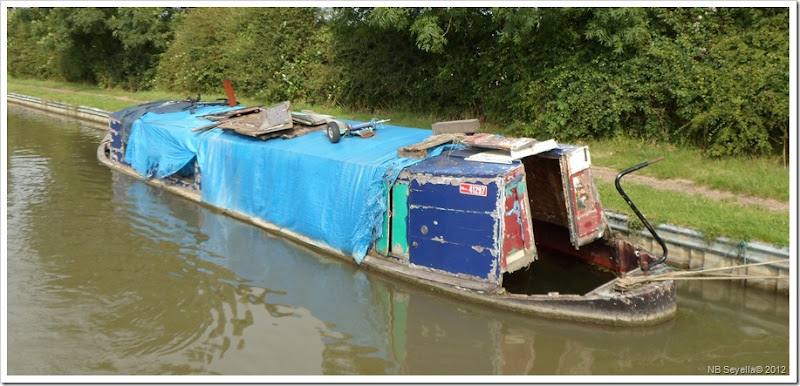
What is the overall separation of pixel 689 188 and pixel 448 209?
474 cm

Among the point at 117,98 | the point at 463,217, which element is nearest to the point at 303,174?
the point at 463,217

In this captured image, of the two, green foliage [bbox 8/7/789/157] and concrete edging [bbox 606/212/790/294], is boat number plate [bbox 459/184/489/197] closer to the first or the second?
concrete edging [bbox 606/212/790/294]

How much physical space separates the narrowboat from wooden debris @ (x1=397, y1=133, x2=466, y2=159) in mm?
19

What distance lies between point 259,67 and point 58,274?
15360mm

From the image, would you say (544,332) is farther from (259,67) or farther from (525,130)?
(259,67)

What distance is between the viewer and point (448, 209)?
7.98 meters

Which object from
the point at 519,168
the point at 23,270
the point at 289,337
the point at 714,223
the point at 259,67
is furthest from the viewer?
the point at 259,67

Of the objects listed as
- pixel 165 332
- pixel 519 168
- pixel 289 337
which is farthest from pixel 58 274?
pixel 519 168

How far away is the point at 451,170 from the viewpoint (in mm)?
8016

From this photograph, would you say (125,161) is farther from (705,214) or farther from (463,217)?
(705,214)

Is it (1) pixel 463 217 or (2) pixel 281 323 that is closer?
(2) pixel 281 323

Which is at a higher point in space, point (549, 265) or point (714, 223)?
point (714, 223)

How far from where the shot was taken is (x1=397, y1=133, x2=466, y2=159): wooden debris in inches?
345

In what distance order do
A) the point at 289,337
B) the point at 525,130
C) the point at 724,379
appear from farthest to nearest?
the point at 525,130 → the point at 289,337 → the point at 724,379
